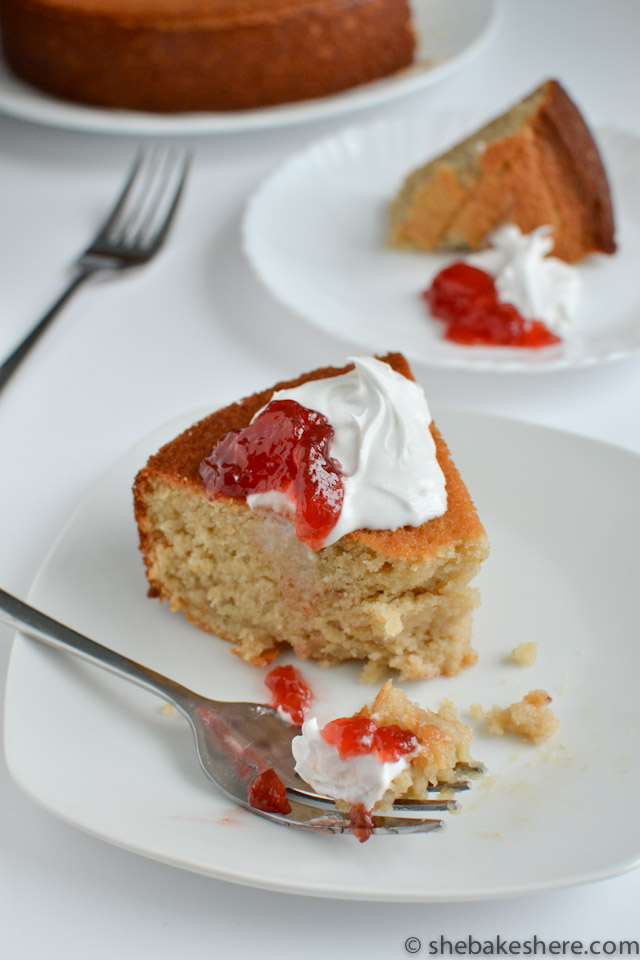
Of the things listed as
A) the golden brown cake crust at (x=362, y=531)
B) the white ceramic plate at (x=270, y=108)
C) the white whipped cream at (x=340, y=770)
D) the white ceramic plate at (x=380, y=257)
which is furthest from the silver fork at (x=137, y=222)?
the white whipped cream at (x=340, y=770)

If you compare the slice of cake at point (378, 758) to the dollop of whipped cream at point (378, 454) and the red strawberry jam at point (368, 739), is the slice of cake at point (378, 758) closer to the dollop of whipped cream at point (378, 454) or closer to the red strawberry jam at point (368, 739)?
the red strawberry jam at point (368, 739)

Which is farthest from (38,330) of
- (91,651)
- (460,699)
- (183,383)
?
(460,699)

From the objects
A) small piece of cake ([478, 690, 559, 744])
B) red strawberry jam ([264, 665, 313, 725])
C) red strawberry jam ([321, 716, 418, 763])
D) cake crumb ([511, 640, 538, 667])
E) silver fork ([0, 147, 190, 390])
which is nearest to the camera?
red strawberry jam ([321, 716, 418, 763])

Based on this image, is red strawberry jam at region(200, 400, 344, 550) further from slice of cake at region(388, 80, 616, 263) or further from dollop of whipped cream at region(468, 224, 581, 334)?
slice of cake at region(388, 80, 616, 263)

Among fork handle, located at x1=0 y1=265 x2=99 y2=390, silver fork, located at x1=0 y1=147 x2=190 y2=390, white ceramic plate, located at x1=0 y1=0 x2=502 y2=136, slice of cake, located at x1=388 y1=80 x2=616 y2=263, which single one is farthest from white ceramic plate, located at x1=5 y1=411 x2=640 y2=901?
white ceramic plate, located at x1=0 y1=0 x2=502 y2=136

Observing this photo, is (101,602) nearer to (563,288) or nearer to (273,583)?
(273,583)

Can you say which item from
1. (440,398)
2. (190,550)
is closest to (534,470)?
(440,398)

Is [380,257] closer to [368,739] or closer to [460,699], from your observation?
[460,699]

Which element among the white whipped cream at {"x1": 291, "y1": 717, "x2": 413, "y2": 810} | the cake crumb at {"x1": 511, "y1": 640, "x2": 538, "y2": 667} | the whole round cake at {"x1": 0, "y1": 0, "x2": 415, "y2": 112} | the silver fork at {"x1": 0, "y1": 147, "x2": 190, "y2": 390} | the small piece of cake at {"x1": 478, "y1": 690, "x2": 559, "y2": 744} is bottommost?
the cake crumb at {"x1": 511, "y1": 640, "x2": 538, "y2": 667}

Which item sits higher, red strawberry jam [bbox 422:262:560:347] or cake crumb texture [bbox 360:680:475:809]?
cake crumb texture [bbox 360:680:475:809]
